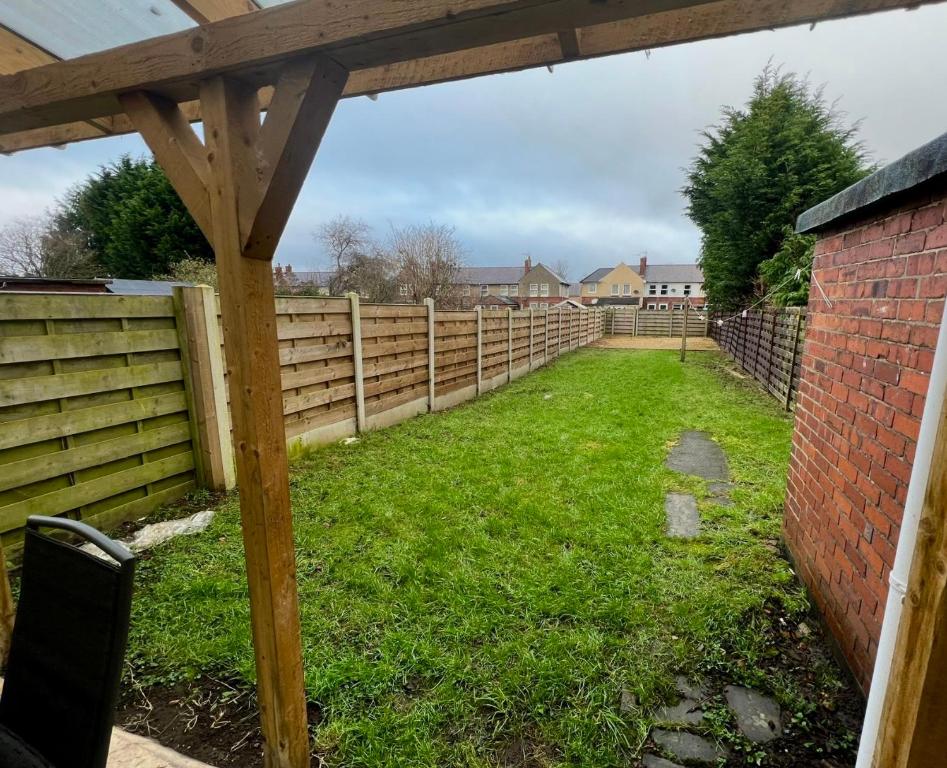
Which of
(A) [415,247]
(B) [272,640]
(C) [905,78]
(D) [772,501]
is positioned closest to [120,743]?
(B) [272,640]

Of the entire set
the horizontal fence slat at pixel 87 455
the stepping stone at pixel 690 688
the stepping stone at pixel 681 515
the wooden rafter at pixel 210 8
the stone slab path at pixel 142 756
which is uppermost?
the wooden rafter at pixel 210 8

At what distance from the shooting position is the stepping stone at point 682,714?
1.65 metres

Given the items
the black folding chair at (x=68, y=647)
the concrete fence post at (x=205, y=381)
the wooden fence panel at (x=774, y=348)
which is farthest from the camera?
the wooden fence panel at (x=774, y=348)

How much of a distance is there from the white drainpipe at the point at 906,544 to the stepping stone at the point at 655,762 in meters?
0.59

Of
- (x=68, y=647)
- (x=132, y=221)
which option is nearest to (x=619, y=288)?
(x=132, y=221)

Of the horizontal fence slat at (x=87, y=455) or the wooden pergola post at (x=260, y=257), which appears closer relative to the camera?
the wooden pergola post at (x=260, y=257)

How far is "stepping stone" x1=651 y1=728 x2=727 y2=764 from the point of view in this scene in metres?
1.51

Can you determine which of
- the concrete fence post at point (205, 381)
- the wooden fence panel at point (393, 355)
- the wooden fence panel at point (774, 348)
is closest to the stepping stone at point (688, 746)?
the concrete fence post at point (205, 381)

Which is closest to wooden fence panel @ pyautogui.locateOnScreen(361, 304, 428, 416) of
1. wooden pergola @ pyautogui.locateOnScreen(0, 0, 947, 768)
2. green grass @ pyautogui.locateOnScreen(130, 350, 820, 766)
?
green grass @ pyautogui.locateOnScreen(130, 350, 820, 766)

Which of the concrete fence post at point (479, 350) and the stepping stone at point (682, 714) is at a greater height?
the concrete fence post at point (479, 350)

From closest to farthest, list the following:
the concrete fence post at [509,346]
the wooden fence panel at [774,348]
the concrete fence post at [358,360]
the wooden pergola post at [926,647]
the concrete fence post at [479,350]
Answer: the wooden pergola post at [926,647] → the concrete fence post at [358,360] → the wooden fence panel at [774,348] → the concrete fence post at [479,350] → the concrete fence post at [509,346]

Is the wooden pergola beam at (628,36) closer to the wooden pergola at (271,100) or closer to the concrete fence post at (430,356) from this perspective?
the wooden pergola at (271,100)

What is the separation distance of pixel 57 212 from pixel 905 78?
89.2 feet

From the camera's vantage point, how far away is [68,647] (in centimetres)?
94
